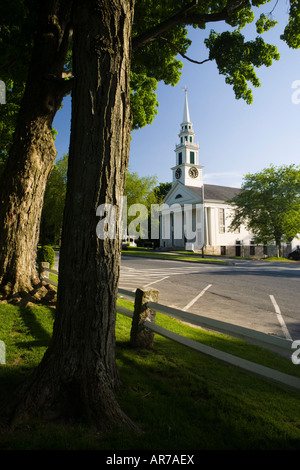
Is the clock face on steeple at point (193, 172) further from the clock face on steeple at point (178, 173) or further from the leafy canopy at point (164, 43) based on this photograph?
the leafy canopy at point (164, 43)

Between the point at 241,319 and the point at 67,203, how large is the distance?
5.75 meters

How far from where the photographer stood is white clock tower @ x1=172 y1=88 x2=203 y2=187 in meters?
54.0

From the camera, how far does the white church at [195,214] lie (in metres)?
46.9

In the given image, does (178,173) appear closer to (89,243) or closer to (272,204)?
(272,204)

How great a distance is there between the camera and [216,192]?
5159 centimetres

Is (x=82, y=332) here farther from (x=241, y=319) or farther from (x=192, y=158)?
(x=192, y=158)

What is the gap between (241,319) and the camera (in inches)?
282

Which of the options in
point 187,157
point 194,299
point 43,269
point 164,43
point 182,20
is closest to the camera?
point 182,20

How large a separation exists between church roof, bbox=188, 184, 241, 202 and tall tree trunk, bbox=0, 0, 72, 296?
1621 inches

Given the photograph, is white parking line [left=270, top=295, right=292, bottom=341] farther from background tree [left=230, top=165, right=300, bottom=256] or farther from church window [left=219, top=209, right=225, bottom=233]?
church window [left=219, top=209, right=225, bottom=233]

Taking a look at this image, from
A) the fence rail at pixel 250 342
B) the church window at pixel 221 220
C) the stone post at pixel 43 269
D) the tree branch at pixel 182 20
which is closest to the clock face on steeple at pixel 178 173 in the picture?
the church window at pixel 221 220

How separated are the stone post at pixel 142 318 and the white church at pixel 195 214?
3843 centimetres

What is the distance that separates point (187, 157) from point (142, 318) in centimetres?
5247

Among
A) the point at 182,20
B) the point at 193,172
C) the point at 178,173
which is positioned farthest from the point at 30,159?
the point at 178,173
